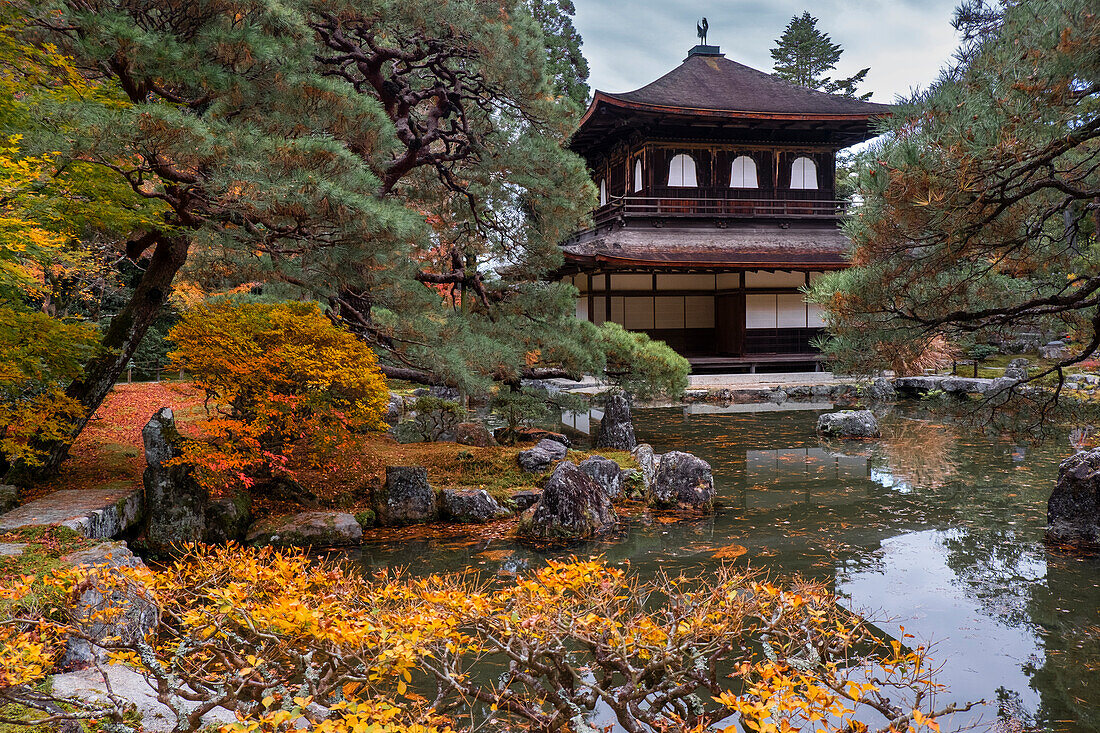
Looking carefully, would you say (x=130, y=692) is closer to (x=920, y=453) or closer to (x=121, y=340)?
(x=121, y=340)

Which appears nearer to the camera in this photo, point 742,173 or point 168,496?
point 168,496

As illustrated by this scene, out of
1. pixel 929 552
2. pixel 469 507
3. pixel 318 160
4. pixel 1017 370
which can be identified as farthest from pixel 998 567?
pixel 1017 370

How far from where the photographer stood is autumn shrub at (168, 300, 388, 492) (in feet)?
20.5

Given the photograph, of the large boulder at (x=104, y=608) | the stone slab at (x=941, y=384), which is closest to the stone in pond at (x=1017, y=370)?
the stone slab at (x=941, y=384)

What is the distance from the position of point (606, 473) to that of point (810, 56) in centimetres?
3530

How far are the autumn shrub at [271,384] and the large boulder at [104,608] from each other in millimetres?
1657

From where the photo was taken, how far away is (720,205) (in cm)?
2053

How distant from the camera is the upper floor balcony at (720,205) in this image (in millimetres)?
20156

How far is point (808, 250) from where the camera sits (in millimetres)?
19750

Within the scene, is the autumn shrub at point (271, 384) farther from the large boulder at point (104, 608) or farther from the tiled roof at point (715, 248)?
the tiled roof at point (715, 248)

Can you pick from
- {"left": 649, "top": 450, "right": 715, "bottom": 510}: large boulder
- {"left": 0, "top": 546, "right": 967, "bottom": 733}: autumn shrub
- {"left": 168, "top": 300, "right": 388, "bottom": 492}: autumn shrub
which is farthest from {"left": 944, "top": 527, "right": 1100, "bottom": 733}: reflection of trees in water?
{"left": 168, "top": 300, "right": 388, "bottom": 492}: autumn shrub

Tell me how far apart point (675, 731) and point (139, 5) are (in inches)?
253

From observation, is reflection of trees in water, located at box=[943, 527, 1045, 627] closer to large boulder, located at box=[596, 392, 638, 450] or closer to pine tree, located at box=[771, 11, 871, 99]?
large boulder, located at box=[596, 392, 638, 450]

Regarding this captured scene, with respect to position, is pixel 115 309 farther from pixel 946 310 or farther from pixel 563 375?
pixel 946 310
